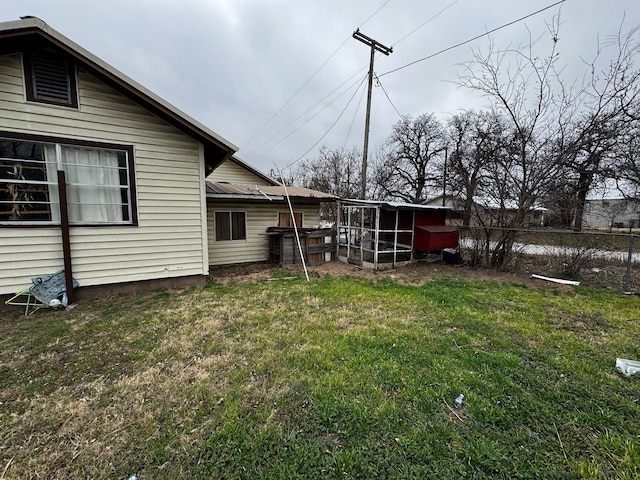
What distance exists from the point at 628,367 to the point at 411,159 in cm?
2264

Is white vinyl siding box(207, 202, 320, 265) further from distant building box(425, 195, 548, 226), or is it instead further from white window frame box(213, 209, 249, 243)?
distant building box(425, 195, 548, 226)

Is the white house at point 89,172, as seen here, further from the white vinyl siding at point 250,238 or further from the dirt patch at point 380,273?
the white vinyl siding at point 250,238

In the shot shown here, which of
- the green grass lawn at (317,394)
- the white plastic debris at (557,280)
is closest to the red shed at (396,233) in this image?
the white plastic debris at (557,280)

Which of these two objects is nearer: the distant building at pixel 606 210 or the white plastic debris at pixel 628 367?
the white plastic debris at pixel 628 367

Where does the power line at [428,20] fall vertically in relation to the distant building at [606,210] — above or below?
above

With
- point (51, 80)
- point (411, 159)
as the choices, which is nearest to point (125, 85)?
point (51, 80)

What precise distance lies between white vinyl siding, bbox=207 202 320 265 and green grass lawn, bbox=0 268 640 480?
4388 millimetres

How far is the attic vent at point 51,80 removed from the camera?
4.46 m

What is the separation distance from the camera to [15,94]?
4.34 meters

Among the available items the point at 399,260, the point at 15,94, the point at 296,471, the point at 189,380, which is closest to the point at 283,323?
the point at 189,380

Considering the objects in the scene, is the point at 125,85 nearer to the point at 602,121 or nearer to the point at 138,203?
the point at 138,203

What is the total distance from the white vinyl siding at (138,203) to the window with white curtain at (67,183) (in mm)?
188

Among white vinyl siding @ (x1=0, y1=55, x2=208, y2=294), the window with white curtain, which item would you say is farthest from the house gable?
the window with white curtain

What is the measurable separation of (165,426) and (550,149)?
32.7 feet
